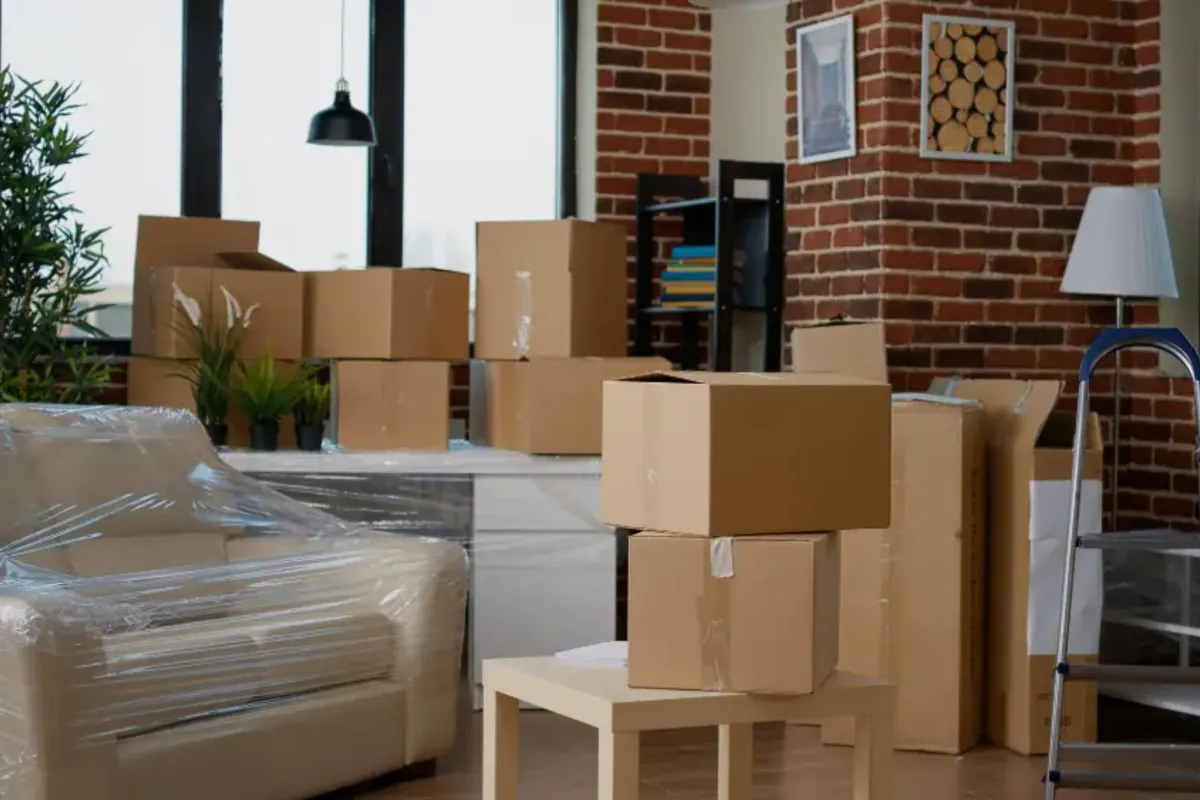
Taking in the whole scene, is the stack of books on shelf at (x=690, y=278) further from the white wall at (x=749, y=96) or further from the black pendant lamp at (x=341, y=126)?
the black pendant lamp at (x=341, y=126)

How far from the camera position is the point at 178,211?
208 inches

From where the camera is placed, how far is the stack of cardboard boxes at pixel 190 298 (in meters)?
4.76

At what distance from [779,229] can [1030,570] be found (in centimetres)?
140

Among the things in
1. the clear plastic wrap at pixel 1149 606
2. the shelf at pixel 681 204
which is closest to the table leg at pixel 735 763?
the clear plastic wrap at pixel 1149 606

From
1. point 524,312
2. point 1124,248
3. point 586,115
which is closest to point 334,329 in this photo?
point 524,312

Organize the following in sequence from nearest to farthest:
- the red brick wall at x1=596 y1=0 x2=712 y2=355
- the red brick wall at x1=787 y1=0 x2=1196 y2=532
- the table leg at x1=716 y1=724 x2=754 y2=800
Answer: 1. the table leg at x1=716 y1=724 x2=754 y2=800
2. the red brick wall at x1=787 y1=0 x2=1196 y2=532
3. the red brick wall at x1=596 y1=0 x2=712 y2=355

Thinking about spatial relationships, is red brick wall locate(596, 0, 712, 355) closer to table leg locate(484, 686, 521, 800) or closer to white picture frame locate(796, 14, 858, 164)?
white picture frame locate(796, 14, 858, 164)

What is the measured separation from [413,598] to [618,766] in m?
1.40

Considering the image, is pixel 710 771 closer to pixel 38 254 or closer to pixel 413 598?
pixel 413 598

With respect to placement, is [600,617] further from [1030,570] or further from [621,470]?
[621,470]

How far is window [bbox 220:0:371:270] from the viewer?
5332 millimetres

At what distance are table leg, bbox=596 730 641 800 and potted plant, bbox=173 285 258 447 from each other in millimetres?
2319

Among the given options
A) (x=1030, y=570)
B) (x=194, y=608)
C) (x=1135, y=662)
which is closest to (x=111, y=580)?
(x=194, y=608)

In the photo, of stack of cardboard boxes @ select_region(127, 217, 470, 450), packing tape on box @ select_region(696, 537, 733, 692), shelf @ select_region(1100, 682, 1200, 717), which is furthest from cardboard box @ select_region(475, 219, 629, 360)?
packing tape on box @ select_region(696, 537, 733, 692)
